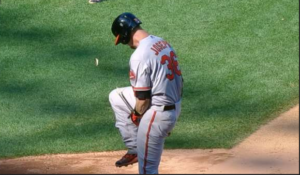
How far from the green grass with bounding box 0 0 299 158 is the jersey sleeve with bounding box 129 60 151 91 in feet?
7.95

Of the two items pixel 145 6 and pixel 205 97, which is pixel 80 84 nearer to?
pixel 205 97

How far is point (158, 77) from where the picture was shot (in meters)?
7.86

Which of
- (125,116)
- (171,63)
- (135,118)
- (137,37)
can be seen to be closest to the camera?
(171,63)

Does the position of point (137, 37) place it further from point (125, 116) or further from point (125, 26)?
point (125, 116)

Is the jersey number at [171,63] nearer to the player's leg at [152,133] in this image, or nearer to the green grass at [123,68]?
the player's leg at [152,133]

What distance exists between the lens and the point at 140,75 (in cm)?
781

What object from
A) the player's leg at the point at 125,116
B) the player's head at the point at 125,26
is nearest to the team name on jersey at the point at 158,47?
the player's head at the point at 125,26

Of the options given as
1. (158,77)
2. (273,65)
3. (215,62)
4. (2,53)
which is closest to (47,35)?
(2,53)

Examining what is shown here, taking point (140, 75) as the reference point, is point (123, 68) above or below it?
below

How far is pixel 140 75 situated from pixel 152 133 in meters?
0.64

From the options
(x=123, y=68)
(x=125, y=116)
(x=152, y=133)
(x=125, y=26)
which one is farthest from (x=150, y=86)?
(x=123, y=68)

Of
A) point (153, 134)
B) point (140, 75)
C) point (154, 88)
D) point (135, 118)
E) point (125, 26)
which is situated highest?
point (125, 26)

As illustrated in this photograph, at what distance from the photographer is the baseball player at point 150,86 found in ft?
25.6

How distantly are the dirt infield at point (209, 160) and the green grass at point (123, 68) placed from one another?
227 mm
